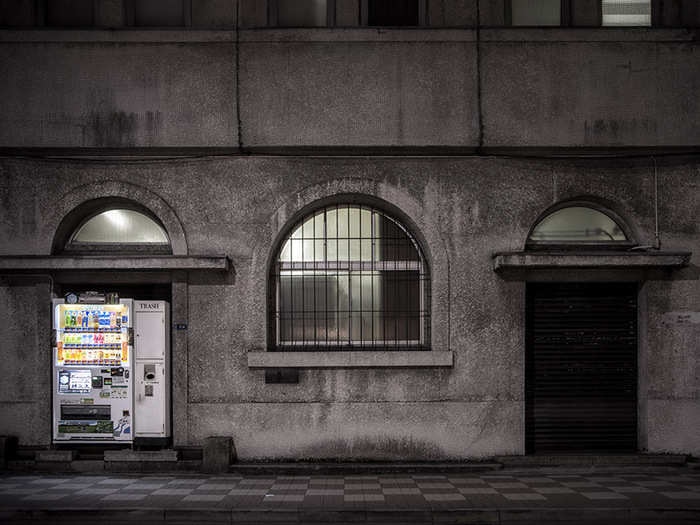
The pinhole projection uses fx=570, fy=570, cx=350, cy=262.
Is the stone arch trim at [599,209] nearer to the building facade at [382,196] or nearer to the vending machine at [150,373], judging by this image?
the building facade at [382,196]

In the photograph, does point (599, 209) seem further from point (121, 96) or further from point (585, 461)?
point (121, 96)

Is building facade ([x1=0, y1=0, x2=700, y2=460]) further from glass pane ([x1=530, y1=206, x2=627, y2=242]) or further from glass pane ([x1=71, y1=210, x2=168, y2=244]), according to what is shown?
glass pane ([x1=71, y1=210, x2=168, y2=244])

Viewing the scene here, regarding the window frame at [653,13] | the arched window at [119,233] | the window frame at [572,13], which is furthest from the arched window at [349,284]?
the window frame at [653,13]

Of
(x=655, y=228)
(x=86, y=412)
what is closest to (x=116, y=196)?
(x=86, y=412)

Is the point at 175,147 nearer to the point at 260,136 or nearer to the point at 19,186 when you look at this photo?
the point at 260,136

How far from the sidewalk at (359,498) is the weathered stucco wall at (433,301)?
851mm

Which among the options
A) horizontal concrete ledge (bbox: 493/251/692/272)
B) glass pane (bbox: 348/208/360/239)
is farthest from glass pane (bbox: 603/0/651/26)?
glass pane (bbox: 348/208/360/239)

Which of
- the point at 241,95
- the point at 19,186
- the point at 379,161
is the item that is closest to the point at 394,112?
the point at 379,161

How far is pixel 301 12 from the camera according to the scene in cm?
1051

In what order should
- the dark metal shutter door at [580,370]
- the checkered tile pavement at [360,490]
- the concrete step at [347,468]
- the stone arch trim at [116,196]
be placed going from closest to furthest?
the checkered tile pavement at [360,490] < the concrete step at [347,468] < the stone arch trim at [116,196] < the dark metal shutter door at [580,370]

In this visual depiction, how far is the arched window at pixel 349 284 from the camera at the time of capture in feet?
34.4

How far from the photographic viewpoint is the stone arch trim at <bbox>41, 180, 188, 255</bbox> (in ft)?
33.3

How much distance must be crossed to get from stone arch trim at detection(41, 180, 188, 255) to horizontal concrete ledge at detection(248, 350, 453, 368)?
2407 millimetres

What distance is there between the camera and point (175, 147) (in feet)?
32.8
